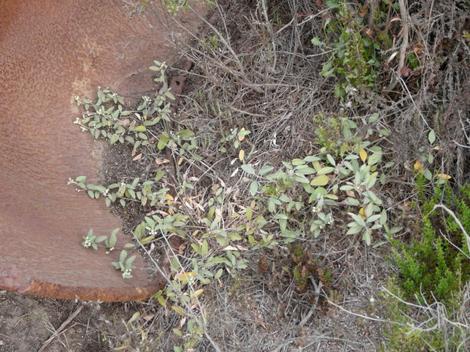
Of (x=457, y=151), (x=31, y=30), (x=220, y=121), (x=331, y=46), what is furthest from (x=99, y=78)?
(x=457, y=151)

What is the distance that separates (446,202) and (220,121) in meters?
1.00

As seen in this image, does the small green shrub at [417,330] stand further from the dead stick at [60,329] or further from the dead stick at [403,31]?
the dead stick at [60,329]

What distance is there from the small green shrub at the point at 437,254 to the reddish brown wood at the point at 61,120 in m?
0.95

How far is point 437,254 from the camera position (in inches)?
97.3

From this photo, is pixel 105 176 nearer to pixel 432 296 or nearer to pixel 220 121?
pixel 220 121

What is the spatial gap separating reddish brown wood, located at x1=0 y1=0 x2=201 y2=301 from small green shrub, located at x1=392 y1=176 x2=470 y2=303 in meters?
0.95

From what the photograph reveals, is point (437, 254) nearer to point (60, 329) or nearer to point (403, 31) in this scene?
point (403, 31)

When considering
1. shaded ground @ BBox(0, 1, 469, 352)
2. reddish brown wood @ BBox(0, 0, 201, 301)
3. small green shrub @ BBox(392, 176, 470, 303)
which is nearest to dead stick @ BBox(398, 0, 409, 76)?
shaded ground @ BBox(0, 1, 469, 352)

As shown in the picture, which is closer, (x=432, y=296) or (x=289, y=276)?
(x=432, y=296)


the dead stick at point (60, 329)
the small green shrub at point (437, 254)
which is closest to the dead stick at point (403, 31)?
the small green shrub at point (437, 254)

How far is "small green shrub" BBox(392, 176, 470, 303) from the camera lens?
7.91ft

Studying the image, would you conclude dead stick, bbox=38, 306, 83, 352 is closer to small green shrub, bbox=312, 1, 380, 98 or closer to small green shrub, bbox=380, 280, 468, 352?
small green shrub, bbox=380, 280, 468, 352

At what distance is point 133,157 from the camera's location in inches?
Answer: 119

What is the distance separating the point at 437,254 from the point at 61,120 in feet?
5.37
